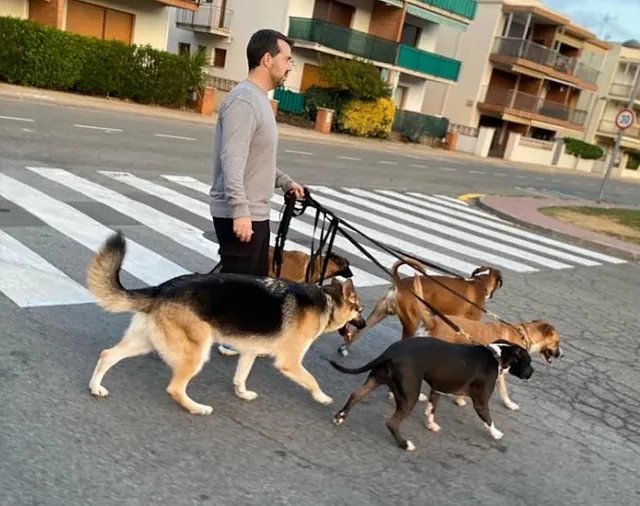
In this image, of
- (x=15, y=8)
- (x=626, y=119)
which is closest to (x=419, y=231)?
(x=626, y=119)

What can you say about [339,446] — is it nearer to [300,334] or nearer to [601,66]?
[300,334]

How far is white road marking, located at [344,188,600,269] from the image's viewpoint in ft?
33.8

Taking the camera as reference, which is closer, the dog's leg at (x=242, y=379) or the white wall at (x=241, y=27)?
the dog's leg at (x=242, y=379)

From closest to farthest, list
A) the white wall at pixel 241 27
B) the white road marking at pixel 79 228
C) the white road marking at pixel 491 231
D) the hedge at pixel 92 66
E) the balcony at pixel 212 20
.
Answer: the white road marking at pixel 79 228
the white road marking at pixel 491 231
the hedge at pixel 92 66
the white wall at pixel 241 27
the balcony at pixel 212 20

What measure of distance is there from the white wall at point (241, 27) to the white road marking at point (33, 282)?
2779 centimetres

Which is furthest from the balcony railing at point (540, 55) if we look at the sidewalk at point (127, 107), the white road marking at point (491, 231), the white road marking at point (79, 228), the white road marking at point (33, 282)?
the white road marking at point (33, 282)

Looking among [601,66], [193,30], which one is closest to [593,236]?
[193,30]

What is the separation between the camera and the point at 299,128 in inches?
1153

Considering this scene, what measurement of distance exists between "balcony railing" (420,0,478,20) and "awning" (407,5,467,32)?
465 millimetres

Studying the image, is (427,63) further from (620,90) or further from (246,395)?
(246,395)

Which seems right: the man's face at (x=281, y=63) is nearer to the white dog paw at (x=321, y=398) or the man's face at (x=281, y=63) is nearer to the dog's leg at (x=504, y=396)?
the white dog paw at (x=321, y=398)

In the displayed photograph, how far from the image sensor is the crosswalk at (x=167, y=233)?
5.72m

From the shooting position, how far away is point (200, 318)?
3604 mm

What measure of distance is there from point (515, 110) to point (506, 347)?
44.7 meters
